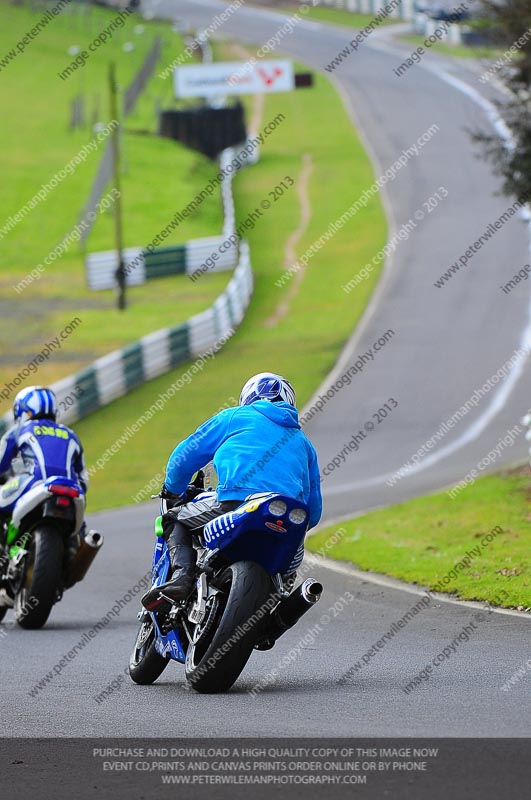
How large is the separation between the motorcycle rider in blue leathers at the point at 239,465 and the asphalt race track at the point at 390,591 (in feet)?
2.64

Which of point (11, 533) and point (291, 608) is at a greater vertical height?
point (291, 608)

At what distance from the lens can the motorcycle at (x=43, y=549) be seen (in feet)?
36.0

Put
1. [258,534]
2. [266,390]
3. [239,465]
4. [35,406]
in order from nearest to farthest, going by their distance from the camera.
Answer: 1. [258,534]
2. [239,465]
3. [266,390]
4. [35,406]

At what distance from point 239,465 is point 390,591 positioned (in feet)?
15.7

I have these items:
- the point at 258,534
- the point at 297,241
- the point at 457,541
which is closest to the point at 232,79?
the point at 297,241

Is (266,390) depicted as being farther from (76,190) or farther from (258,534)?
(76,190)

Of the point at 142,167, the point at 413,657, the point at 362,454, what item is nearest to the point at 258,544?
the point at 413,657

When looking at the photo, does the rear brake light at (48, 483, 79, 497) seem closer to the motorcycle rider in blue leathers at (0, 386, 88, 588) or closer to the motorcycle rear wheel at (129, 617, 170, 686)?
the motorcycle rider in blue leathers at (0, 386, 88, 588)

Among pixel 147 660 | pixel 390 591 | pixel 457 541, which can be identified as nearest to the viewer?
pixel 147 660

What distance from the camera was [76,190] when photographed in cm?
5575

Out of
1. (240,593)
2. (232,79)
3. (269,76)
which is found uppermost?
(240,593)

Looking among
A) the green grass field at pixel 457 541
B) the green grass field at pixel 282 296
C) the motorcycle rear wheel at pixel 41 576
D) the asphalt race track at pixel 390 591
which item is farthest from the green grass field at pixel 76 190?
the motorcycle rear wheel at pixel 41 576

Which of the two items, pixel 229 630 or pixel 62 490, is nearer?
pixel 229 630

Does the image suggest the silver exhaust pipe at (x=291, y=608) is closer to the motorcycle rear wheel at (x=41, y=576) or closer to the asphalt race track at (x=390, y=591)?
the asphalt race track at (x=390, y=591)
